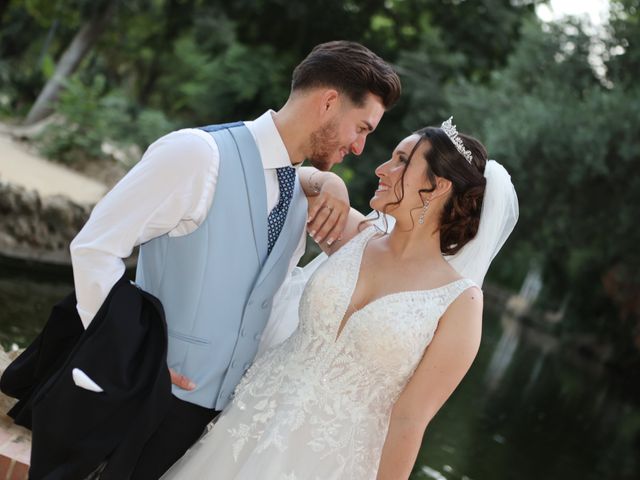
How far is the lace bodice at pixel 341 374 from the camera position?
286 cm

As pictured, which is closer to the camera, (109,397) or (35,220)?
Answer: (109,397)

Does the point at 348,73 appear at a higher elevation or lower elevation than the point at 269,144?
higher

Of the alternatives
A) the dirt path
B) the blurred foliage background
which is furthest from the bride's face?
the blurred foliage background

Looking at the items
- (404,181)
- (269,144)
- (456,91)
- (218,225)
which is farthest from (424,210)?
(456,91)

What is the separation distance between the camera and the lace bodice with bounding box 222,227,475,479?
9.37 feet

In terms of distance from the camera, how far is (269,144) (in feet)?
9.11

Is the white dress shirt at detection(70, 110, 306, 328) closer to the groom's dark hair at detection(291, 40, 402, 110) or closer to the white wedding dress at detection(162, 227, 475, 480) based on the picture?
the groom's dark hair at detection(291, 40, 402, 110)

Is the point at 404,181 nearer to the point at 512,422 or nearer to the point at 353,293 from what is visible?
the point at 353,293

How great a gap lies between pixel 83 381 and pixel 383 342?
1.06 meters

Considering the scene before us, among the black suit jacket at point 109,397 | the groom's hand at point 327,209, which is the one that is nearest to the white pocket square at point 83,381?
the black suit jacket at point 109,397

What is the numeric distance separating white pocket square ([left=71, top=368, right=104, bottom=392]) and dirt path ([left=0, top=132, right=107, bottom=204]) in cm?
850

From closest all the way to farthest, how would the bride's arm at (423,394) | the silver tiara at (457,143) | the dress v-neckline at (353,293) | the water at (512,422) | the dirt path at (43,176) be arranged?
the bride's arm at (423,394), the dress v-neckline at (353,293), the silver tiara at (457,143), the water at (512,422), the dirt path at (43,176)

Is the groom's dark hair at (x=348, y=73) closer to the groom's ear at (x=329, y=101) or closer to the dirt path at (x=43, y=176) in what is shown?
the groom's ear at (x=329, y=101)

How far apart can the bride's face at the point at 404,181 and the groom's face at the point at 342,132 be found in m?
0.17
